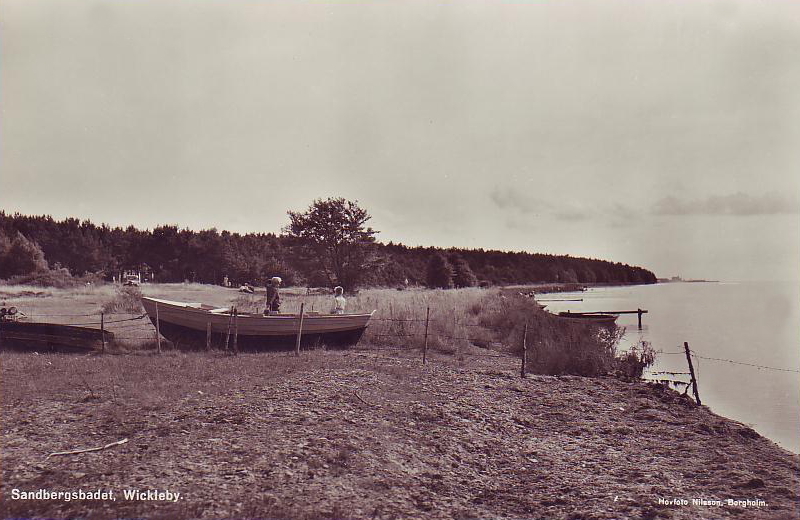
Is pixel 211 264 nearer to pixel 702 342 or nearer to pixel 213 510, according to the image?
pixel 702 342

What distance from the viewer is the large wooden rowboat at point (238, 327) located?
51.4 ft

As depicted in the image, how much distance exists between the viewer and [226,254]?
70.6 meters

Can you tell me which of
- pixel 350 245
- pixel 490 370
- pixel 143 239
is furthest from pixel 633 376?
pixel 143 239

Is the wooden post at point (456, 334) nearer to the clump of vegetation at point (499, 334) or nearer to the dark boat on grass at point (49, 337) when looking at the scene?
the clump of vegetation at point (499, 334)

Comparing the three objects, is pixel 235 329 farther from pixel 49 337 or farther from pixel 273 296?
pixel 49 337

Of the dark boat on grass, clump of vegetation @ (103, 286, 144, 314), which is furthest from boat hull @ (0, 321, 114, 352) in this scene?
clump of vegetation @ (103, 286, 144, 314)

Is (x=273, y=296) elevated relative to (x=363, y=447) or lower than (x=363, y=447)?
elevated

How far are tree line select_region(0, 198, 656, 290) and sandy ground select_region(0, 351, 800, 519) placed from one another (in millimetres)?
33253

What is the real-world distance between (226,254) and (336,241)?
29.5 m

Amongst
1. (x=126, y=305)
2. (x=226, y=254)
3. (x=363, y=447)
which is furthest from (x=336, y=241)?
(x=363, y=447)

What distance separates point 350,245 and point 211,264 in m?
32.6

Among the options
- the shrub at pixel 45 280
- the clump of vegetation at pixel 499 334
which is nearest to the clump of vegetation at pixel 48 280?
the shrub at pixel 45 280

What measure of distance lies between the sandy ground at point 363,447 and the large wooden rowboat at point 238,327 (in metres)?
2.79

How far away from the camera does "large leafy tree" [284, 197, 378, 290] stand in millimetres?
45781
